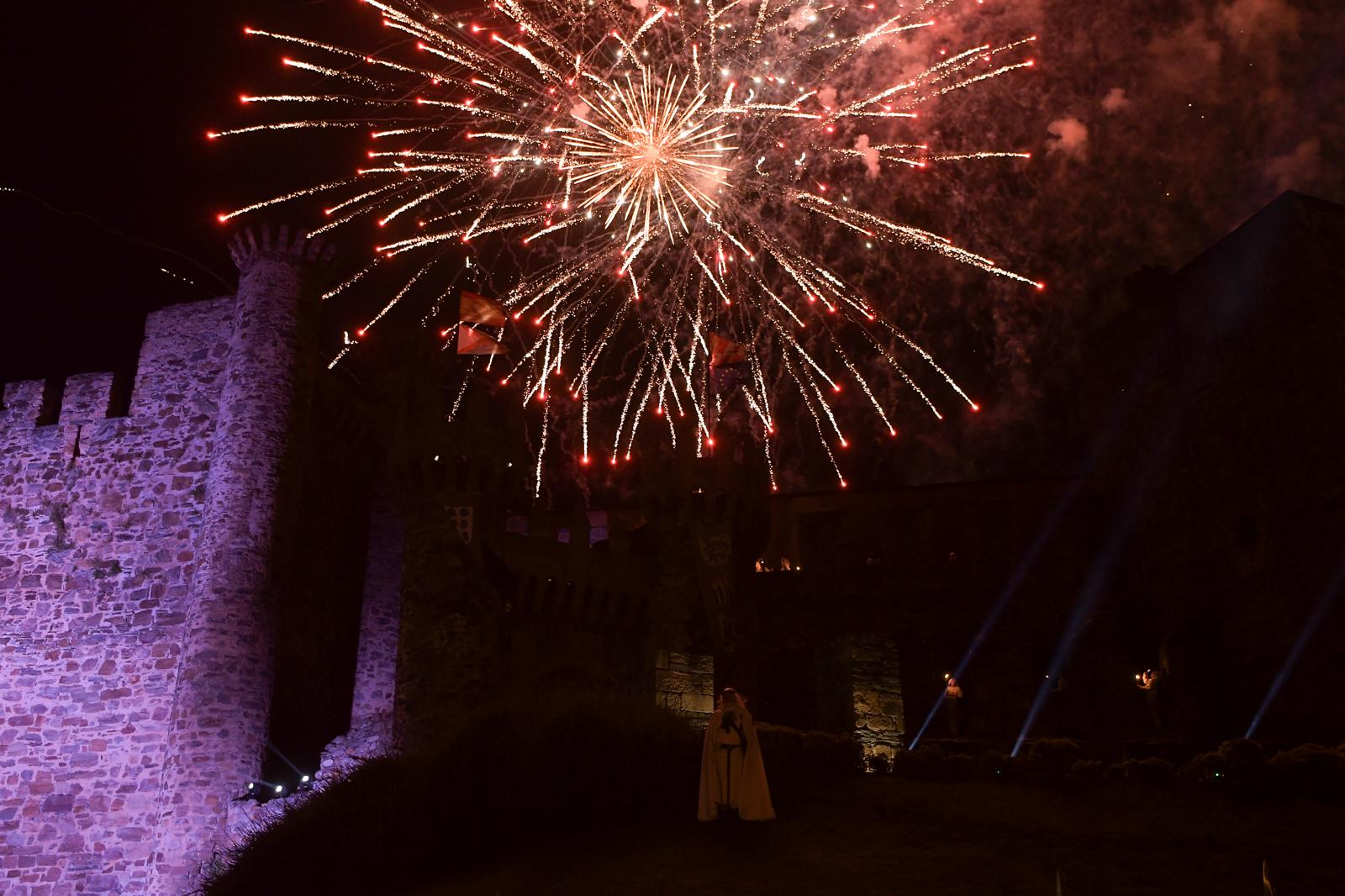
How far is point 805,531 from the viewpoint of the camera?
2552 centimetres

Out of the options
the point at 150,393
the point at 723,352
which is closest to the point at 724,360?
the point at 723,352

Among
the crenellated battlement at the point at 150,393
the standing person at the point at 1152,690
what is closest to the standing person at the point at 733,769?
the standing person at the point at 1152,690

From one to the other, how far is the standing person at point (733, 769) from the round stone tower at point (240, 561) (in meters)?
9.29

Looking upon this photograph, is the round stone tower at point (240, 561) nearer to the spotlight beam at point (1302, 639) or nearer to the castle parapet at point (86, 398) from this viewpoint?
the castle parapet at point (86, 398)

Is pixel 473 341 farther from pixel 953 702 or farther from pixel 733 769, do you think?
pixel 953 702

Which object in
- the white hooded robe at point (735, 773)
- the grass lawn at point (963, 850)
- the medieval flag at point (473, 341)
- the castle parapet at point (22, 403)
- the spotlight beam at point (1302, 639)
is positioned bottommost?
the grass lawn at point (963, 850)

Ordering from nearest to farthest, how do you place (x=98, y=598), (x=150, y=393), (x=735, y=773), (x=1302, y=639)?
(x=735, y=773) → (x=1302, y=639) → (x=98, y=598) → (x=150, y=393)

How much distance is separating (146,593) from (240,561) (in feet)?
9.20

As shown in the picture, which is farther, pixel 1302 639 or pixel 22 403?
pixel 22 403

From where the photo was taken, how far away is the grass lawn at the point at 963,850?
1061cm

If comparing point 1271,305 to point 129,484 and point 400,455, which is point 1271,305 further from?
point 129,484

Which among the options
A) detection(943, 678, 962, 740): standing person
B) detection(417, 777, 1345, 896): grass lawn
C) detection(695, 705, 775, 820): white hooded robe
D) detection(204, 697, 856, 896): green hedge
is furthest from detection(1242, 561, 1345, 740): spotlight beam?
detection(695, 705, 775, 820): white hooded robe

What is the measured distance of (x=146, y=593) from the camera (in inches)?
813

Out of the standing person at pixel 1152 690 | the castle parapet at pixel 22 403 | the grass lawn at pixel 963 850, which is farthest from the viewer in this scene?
the castle parapet at pixel 22 403
